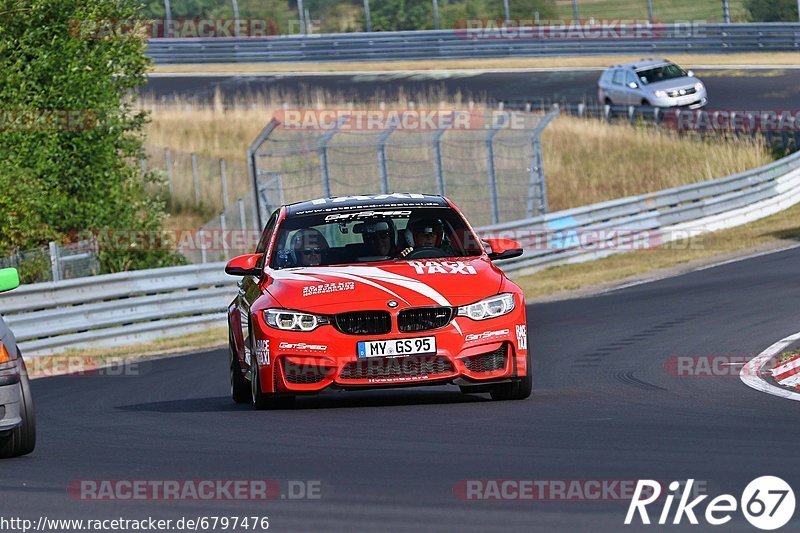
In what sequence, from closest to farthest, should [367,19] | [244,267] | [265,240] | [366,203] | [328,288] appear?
1. [328,288]
2. [244,267]
3. [366,203]
4. [265,240]
5. [367,19]

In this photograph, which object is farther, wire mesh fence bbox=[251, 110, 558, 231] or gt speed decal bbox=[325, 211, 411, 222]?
wire mesh fence bbox=[251, 110, 558, 231]

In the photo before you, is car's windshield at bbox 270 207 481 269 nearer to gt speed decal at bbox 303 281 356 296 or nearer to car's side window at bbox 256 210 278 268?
car's side window at bbox 256 210 278 268

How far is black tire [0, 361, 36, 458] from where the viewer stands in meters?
8.22

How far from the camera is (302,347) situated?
9.98 m

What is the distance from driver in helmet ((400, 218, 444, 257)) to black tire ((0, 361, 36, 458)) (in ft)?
11.4

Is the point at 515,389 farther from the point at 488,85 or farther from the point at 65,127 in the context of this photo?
the point at 488,85

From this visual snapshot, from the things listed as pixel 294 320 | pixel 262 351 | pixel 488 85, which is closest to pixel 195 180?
pixel 488 85

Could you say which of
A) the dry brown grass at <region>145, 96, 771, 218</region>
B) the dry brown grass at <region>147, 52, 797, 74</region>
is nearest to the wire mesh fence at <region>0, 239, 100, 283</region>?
the dry brown grass at <region>145, 96, 771, 218</region>

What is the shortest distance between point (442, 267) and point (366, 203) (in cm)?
121

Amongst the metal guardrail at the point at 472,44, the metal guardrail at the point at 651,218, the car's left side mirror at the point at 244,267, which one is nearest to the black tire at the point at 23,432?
the car's left side mirror at the point at 244,267

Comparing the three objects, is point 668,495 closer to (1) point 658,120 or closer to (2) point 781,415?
(2) point 781,415

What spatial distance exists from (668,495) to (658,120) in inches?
1333

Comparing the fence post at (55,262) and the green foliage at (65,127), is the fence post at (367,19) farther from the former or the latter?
the fence post at (55,262)

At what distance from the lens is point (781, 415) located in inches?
351
